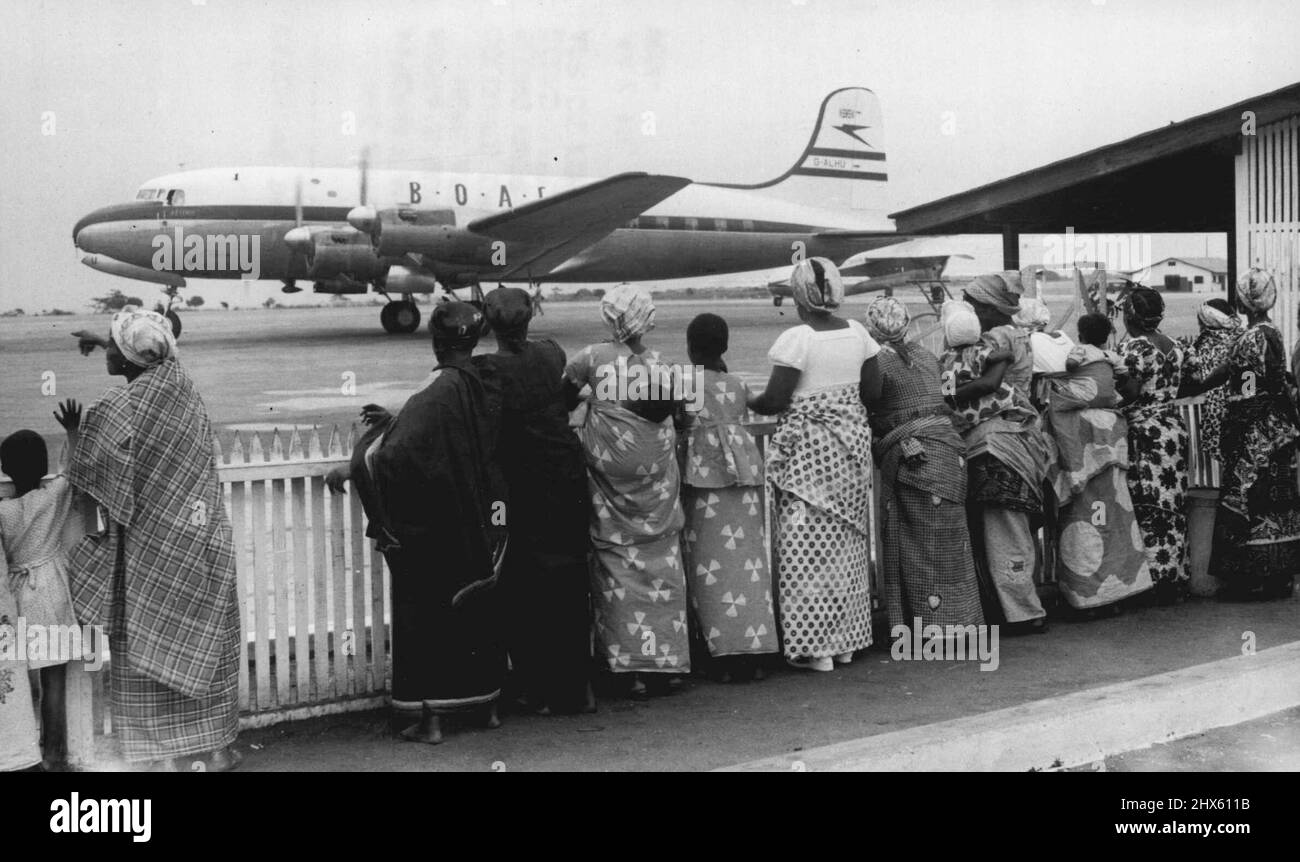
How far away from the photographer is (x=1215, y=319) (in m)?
6.12

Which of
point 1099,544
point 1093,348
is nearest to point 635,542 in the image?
point 1099,544

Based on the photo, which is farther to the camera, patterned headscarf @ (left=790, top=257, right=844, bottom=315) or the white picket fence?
patterned headscarf @ (left=790, top=257, right=844, bottom=315)

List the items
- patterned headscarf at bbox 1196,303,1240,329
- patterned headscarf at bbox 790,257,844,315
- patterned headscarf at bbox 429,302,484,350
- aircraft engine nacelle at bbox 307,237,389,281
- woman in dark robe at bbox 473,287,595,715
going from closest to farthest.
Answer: patterned headscarf at bbox 429,302,484,350 < woman in dark robe at bbox 473,287,595,715 < patterned headscarf at bbox 790,257,844,315 < patterned headscarf at bbox 1196,303,1240,329 < aircraft engine nacelle at bbox 307,237,389,281

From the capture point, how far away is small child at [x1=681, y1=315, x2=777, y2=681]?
4832 millimetres

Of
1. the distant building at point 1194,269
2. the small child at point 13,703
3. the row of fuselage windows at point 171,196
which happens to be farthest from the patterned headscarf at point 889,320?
the row of fuselage windows at point 171,196

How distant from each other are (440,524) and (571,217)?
59.5ft

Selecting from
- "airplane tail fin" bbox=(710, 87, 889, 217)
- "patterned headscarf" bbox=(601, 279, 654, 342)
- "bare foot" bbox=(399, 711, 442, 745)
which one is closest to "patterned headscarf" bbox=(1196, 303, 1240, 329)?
"patterned headscarf" bbox=(601, 279, 654, 342)

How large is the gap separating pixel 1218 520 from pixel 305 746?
15.4ft

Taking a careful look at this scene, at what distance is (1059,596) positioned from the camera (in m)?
6.12

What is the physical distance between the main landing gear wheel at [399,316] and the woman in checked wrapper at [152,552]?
61.3 ft

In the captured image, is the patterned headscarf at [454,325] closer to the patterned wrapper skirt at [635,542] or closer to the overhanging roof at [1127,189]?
the patterned wrapper skirt at [635,542]

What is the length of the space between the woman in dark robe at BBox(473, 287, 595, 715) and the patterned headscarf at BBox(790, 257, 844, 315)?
3.81 feet

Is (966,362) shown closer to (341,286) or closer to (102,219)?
(341,286)

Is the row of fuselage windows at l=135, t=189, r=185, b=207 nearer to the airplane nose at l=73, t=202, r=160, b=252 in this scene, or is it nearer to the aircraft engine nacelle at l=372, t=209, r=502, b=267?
the airplane nose at l=73, t=202, r=160, b=252
